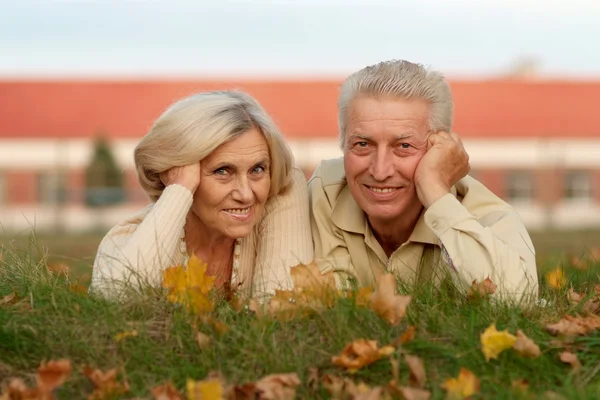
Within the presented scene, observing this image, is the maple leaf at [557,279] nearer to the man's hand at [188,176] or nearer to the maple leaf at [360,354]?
the maple leaf at [360,354]

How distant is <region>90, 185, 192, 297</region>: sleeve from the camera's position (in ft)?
12.1

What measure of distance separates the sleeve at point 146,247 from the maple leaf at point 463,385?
1322 mm

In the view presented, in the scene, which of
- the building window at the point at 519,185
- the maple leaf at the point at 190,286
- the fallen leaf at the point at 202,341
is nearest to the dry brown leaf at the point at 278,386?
the fallen leaf at the point at 202,341

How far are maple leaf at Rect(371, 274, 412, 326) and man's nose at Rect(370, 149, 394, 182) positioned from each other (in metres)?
0.88

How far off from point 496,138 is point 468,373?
33272 mm

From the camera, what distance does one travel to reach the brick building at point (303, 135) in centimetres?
2992

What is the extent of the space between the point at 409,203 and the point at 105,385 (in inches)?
73.3

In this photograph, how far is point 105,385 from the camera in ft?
9.21

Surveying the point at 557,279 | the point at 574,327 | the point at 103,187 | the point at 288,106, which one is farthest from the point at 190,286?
the point at 288,106

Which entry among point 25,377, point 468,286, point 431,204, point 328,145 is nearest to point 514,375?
point 468,286

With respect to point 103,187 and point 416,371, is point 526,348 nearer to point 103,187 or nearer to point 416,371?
point 416,371

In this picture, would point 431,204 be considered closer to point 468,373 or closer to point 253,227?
point 253,227

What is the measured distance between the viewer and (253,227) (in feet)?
14.7

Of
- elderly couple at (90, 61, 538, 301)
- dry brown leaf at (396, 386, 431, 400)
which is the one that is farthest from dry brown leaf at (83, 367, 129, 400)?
elderly couple at (90, 61, 538, 301)
